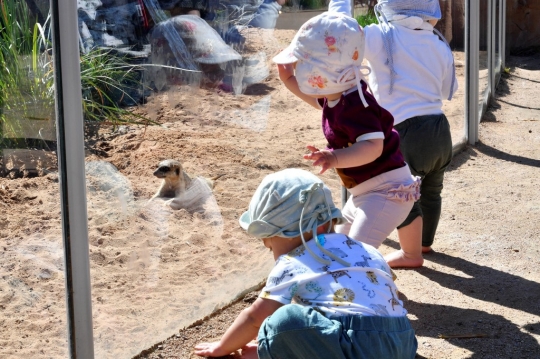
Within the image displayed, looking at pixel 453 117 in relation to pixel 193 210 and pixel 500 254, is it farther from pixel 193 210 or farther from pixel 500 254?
pixel 193 210

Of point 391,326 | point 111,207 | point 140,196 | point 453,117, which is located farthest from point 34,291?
point 453,117

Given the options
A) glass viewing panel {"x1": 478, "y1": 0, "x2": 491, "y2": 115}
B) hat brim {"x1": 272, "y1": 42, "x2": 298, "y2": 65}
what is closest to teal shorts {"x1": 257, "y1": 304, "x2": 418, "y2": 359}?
hat brim {"x1": 272, "y1": 42, "x2": 298, "y2": 65}

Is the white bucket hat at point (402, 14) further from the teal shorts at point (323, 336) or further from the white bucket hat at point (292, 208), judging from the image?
the teal shorts at point (323, 336)

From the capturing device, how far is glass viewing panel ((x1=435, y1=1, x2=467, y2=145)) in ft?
19.7

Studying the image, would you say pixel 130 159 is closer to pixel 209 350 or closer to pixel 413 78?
pixel 209 350

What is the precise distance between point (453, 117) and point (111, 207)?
13.7 ft

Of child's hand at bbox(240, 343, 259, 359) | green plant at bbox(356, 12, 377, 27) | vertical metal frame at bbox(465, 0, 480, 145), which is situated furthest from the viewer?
vertical metal frame at bbox(465, 0, 480, 145)

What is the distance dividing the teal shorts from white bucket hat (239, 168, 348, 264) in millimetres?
282

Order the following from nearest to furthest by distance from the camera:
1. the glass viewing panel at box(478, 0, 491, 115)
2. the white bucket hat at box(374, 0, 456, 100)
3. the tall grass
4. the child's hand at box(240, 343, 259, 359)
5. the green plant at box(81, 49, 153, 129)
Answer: the tall grass, the green plant at box(81, 49, 153, 129), the child's hand at box(240, 343, 259, 359), the white bucket hat at box(374, 0, 456, 100), the glass viewing panel at box(478, 0, 491, 115)

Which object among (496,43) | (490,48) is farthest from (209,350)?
(496,43)

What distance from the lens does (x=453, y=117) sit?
6.35 meters

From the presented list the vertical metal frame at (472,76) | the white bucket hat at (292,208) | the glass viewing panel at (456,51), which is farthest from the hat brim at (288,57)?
the vertical metal frame at (472,76)

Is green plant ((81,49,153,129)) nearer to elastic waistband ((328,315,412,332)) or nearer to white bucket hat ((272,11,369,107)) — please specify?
white bucket hat ((272,11,369,107))

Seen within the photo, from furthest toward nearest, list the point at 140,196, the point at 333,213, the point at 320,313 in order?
the point at 140,196
the point at 333,213
the point at 320,313
